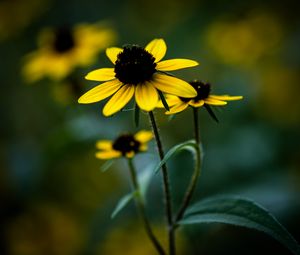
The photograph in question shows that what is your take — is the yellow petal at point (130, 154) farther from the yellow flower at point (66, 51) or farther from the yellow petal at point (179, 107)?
the yellow flower at point (66, 51)

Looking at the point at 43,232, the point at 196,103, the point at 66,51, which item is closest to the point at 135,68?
the point at 196,103

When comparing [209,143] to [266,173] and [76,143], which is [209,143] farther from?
[76,143]

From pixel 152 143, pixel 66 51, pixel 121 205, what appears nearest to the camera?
pixel 121 205

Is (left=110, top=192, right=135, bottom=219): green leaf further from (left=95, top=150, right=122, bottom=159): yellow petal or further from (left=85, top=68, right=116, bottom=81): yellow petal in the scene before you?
(left=85, top=68, right=116, bottom=81): yellow petal

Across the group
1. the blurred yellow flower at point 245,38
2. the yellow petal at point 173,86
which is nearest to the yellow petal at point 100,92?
the yellow petal at point 173,86

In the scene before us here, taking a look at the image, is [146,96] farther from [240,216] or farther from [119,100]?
[240,216]

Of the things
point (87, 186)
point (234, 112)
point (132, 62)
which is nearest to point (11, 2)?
point (87, 186)

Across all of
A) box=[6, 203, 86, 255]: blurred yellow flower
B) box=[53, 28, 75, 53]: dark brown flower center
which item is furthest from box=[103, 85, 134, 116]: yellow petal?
box=[6, 203, 86, 255]: blurred yellow flower
